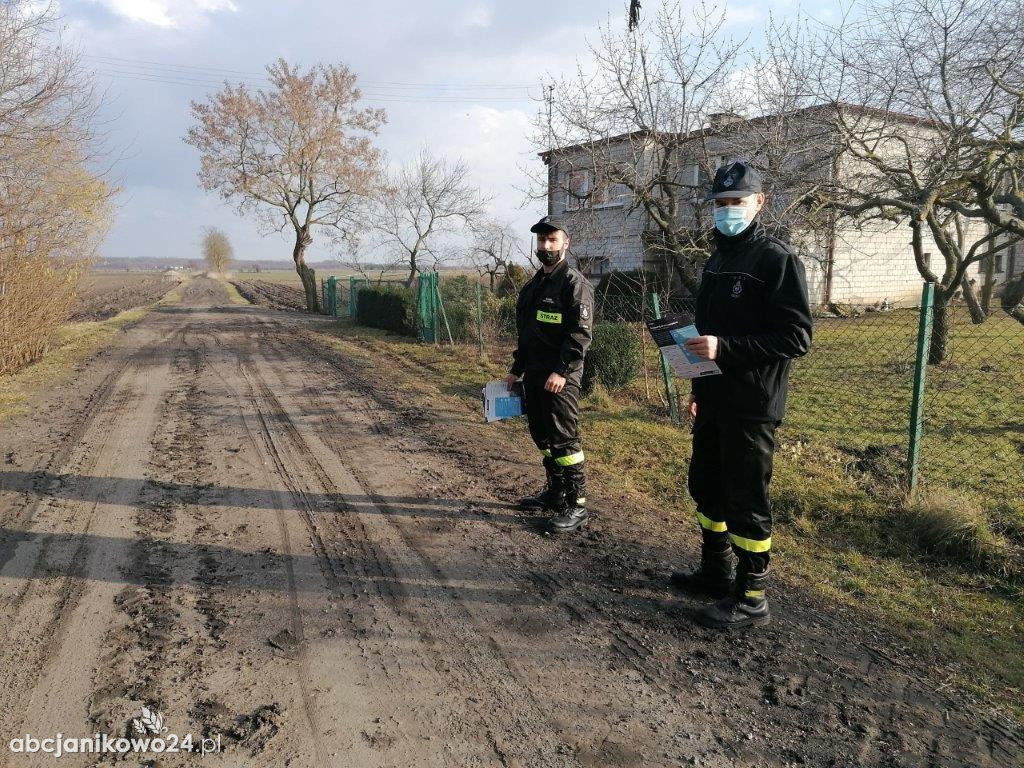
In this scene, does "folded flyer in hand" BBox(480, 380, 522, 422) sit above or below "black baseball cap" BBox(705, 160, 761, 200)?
below

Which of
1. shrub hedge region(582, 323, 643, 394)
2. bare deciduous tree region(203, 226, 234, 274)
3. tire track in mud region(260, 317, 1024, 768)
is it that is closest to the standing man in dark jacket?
tire track in mud region(260, 317, 1024, 768)

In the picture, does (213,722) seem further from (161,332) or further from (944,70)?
(161,332)

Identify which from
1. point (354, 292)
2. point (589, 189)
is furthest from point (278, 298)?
point (589, 189)

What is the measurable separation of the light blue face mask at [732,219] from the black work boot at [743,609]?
1744 millimetres

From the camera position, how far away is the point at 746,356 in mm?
2965

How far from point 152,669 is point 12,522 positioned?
98.2 inches

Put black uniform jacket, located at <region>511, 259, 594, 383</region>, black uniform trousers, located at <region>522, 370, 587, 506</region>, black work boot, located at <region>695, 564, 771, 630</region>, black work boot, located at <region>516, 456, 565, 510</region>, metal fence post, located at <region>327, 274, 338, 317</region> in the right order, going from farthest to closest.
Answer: metal fence post, located at <region>327, 274, 338, 317</region>
black work boot, located at <region>516, 456, 565, 510</region>
black uniform trousers, located at <region>522, 370, 587, 506</region>
black uniform jacket, located at <region>511, 259, 594, 383</region>
black work boot, located at <region>695, 564, 771, 630</region>

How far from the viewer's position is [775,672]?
2891 millimetres

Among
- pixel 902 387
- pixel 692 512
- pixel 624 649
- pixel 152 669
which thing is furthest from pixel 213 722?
pixel 902 387

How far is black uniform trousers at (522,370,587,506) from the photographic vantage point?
4316 mm

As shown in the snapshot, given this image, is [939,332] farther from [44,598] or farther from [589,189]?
[44,598]

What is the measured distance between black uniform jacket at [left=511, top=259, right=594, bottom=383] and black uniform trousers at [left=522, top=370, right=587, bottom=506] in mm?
93

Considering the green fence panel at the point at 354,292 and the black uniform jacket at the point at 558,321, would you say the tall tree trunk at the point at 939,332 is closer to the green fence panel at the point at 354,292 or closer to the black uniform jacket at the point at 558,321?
the black uniform jacket at the point at 558,321

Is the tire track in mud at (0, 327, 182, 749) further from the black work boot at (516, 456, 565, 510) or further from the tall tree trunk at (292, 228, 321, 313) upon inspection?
the tall tree trunk at (292, 228, 321, 313)
